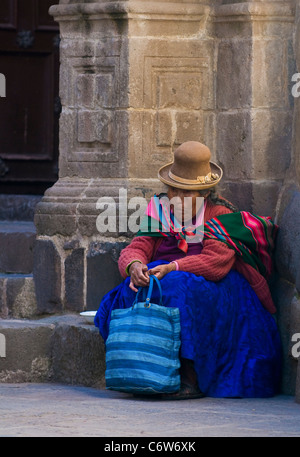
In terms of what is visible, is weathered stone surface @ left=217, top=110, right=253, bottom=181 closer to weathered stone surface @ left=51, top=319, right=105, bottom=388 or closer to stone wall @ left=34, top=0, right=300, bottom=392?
stone wall @ left=34, top=0, right=300, bottom=392

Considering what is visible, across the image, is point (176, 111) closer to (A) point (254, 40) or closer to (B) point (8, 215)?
(A) point (254, 40)

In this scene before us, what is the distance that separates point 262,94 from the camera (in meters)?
5.85

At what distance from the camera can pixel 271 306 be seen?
553 cm

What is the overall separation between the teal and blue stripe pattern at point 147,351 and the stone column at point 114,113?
0.80 m

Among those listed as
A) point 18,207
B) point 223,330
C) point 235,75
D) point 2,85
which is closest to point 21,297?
point 223,330

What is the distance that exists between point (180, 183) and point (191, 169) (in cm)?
8

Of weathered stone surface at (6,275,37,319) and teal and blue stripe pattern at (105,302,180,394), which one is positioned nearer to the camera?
teal and blue stripe pattern at (105,302,180,394)

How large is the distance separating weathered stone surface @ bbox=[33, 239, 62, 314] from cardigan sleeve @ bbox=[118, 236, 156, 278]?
596 millimetres

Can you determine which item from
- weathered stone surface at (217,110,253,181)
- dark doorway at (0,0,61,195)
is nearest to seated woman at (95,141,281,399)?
weathered stone surface at (217,110,253,181)

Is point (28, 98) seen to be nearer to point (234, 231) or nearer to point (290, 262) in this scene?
point (234, 231)

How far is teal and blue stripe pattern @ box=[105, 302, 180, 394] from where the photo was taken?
16.6 ft

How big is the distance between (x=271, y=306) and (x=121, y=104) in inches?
52.1

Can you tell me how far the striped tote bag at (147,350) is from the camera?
5074mm

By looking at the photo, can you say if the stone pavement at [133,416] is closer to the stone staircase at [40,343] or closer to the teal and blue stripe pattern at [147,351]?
the teal and blue stripe pattern at [147,351]
